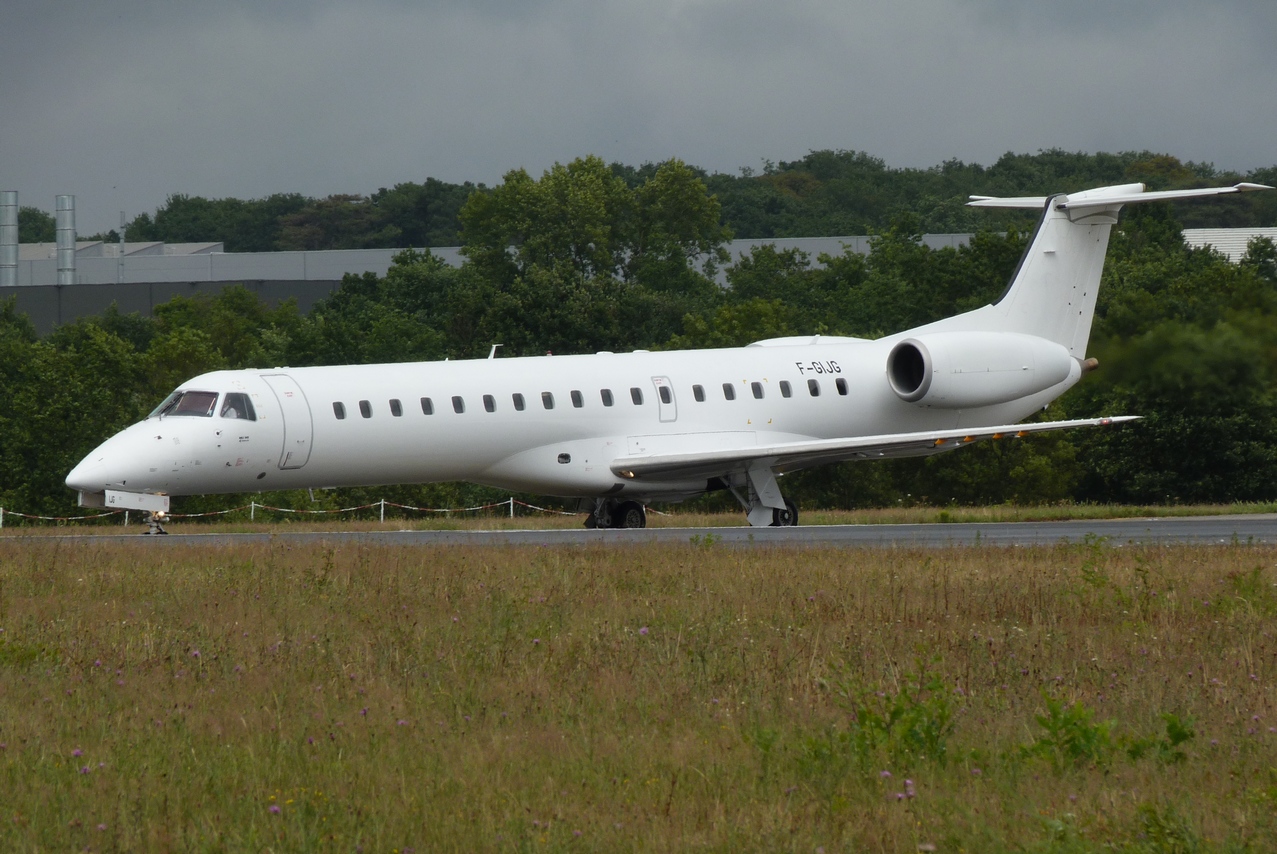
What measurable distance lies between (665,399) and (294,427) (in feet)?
21.7

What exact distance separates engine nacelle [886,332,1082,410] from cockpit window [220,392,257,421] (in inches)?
464

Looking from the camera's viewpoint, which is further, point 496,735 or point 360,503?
point 360,503

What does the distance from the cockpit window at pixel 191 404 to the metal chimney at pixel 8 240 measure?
295 ft

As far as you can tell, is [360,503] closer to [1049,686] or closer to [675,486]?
[675,486]

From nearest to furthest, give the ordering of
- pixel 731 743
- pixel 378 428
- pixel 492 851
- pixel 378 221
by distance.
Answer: pixel 492 851 → pixel 731 743 → pixel 378 428 → pixel 378 221

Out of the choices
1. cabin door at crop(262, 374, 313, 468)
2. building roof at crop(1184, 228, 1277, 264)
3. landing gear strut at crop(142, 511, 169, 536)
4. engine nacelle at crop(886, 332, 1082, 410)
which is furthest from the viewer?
building roof at crop(1184, 228, 1277, 264)

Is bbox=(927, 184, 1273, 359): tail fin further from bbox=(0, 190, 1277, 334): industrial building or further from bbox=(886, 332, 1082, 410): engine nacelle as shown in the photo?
bbox=(0, 190, 1277, 334): industrial building

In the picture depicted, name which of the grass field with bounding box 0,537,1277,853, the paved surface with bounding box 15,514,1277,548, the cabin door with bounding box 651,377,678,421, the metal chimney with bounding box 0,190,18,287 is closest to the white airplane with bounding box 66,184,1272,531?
the cabin door with bounding box 651,377,678,421

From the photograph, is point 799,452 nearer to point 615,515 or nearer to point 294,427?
point 615,515

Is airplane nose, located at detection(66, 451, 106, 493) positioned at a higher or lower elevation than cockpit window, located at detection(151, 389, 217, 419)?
lower

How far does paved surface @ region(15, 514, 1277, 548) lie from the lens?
72.6 feet

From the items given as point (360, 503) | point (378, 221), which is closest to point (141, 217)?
point (378, 221)

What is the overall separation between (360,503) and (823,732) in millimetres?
48884

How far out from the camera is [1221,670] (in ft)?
37.4
